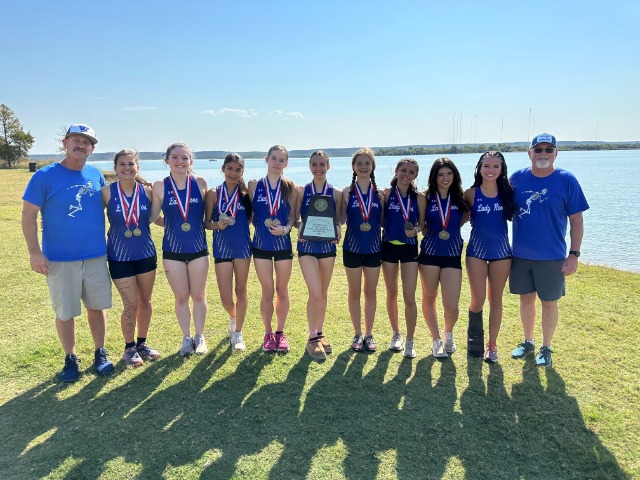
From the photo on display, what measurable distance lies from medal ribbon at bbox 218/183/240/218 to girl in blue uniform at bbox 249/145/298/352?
155 millimetres

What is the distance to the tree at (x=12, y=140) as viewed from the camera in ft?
146

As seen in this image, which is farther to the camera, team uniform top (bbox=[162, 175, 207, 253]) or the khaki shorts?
team uniform top (bbox=[162, 175, 207, 253])

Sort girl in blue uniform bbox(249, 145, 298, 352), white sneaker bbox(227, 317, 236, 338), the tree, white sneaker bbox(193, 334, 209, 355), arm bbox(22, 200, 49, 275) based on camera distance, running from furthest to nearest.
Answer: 1. the tree
2. white sneaker bbox(227, 317, 236, 338)
3. white sneaker bbox(193, 334, 209, 355)
4. girl in blue uniform bbox(249, 145, 298, 352)
5. arm bbox(22, 200, 49, 275)

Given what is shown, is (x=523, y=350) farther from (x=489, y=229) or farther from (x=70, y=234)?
(x=70, y=234)

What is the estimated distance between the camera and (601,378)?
154 inches

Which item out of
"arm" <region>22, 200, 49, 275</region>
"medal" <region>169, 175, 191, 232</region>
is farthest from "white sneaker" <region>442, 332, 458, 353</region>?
"arm" <region>22, 200, 49, 275</region>

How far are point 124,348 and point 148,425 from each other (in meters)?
1.61

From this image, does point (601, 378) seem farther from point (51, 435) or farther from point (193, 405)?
point (51, 435)

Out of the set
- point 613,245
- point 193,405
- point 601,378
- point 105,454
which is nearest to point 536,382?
point 601,378

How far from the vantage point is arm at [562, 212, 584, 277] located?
397cm

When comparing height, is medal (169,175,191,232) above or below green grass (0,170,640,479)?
above

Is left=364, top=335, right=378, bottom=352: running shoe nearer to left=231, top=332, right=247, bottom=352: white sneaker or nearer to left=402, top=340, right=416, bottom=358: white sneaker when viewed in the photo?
left=402, top=340, right=416, bottom=358: white sneaker

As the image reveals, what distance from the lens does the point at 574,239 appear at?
4074 mm

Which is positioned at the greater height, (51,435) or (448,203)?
(448,203)
